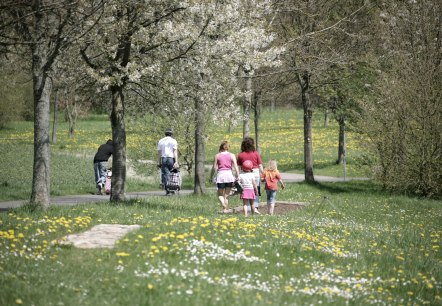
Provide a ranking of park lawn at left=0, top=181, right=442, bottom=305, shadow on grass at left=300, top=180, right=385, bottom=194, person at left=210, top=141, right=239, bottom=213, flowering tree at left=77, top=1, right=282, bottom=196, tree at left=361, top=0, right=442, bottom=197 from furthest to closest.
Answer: shadow on grass at left=300, top=180, right=385, bottom=194
tree at left=361, top=0, right=442, bottom=197
person at left=210, top=141, right=239, bottom=213
flowering tree at left=77, top=1, right=282, bottom=196
park lawn at left=0, top=181, right=442, bottom=305

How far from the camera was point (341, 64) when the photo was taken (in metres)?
26.5

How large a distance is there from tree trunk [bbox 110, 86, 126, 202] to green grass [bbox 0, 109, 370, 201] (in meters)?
2.34

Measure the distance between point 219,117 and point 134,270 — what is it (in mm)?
11343

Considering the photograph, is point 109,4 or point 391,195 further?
point 391,195

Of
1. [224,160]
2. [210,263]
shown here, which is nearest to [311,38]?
[224,160]

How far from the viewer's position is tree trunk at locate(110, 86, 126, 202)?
53.9ft

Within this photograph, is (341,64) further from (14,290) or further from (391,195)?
(14,290)

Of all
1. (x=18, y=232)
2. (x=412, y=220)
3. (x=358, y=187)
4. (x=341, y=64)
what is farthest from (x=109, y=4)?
(x=358, y=187)

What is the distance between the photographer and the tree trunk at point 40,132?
43.6ft

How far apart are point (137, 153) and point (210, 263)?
810 inches

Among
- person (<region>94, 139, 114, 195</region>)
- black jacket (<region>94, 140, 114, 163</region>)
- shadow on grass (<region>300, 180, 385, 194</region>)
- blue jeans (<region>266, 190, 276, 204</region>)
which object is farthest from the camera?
shadow on grass (<region>300, 180, 385, 194</region>)

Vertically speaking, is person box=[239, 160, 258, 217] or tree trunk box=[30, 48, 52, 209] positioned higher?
tree trunk box=[30, 48, 52, 209]

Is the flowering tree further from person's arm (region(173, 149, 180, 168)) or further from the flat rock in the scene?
the flat rock

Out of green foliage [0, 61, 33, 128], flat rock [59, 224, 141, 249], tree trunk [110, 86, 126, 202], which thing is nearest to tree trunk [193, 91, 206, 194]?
tree trunk [110, 86, 126, 202]
